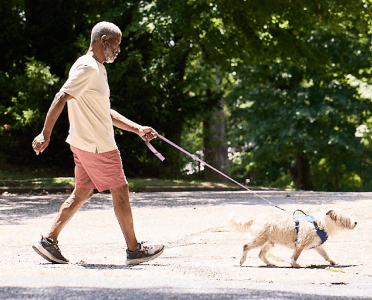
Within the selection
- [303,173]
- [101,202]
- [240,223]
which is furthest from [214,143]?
[240,223]

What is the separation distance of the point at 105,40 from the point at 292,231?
102 inches

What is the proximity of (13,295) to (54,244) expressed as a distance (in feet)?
6.40

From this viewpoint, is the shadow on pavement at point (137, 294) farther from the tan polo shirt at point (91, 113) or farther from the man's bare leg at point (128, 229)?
the tan polo shirt at point (91, 113)

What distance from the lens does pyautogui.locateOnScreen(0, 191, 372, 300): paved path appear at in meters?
3.67

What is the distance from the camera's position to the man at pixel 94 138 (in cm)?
513

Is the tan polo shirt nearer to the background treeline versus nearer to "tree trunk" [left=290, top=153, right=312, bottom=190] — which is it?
the background treeline

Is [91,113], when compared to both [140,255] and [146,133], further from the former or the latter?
[140,255]

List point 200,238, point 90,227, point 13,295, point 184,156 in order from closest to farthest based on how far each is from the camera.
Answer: point 13,295, point 200,238, point 90,227, point 184,156

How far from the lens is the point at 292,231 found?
5816mm

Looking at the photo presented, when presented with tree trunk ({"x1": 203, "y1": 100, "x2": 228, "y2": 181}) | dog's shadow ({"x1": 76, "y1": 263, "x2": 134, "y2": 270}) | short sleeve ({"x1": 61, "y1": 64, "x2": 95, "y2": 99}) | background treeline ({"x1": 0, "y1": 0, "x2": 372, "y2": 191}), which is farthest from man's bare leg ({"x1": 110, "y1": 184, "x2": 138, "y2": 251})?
tree trunk ({"x1": 203, "y1": 100, "x2": 228, "y2": 181})

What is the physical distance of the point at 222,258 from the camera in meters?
6.12

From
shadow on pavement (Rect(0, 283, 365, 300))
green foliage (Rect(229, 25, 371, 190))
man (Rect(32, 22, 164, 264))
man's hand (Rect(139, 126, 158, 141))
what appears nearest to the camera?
shadow on pavement (Rect(0, 283, 365, 300))

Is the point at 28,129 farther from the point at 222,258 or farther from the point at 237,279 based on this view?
the point at 237,279

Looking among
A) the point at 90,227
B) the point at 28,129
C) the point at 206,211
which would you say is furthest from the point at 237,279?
the point at 28,129
